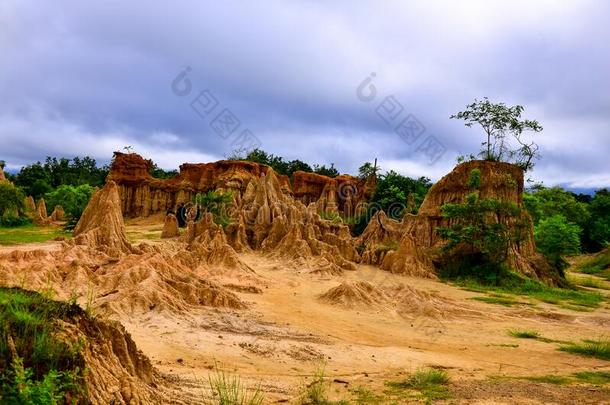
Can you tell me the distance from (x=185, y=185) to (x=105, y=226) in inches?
1192

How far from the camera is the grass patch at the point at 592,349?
29.0 feet

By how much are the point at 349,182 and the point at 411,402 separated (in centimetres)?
4546

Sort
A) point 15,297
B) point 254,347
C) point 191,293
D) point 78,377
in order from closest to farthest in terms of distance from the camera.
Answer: point 78,377
point 15,297
point 254,347
point 191,293

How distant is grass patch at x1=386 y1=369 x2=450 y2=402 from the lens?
19.1 ft

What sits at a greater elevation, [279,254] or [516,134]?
[516,134]

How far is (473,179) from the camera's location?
23.3m

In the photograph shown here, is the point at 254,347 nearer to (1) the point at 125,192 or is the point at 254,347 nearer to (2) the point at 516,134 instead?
(2) the point at 516,134

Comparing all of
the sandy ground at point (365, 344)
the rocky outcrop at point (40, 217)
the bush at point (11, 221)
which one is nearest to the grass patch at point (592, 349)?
the sandy ground at point (365, 344)

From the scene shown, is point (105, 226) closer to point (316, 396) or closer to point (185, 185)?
point (316, 396)

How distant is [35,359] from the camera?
12.0ft

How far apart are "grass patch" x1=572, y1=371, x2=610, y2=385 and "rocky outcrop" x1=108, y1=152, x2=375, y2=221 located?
117ft

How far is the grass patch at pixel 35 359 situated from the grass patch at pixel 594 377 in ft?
22.9

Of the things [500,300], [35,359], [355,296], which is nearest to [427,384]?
[35,359]

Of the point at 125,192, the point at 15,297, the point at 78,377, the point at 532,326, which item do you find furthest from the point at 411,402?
the point at 125,192
